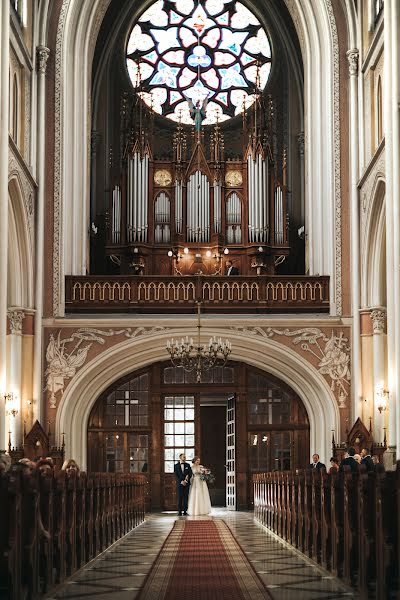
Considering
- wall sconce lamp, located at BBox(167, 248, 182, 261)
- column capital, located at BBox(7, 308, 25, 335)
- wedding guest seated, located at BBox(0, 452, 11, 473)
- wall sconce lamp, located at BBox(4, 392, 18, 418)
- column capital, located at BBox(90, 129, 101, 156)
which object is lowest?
wedding guest seated, located at BBox(0, 452, 11, 473)

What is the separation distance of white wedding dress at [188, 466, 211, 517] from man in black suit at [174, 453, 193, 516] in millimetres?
215

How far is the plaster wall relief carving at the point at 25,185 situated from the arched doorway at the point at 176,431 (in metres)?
4.59

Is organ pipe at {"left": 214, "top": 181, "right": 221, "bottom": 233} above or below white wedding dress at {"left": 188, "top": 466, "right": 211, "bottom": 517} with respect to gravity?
above

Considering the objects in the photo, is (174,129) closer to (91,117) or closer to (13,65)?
(91,117)

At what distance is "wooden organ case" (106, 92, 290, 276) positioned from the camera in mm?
26562

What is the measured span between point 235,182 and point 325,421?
660 centimetres

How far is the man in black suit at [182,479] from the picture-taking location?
24.0 meters

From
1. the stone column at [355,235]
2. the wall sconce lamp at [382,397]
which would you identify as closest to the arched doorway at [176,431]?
the stone column at [355,235]

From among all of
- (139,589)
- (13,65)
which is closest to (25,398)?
(13,65)

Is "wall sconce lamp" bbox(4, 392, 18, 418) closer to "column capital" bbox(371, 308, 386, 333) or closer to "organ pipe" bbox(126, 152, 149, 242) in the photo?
"organ pipe" bbox(126, 152, 149, 242)

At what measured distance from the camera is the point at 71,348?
79.0 feet

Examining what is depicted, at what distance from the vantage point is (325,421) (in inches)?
961

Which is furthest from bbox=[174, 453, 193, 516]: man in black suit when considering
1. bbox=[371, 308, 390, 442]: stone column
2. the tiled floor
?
the tiled floor

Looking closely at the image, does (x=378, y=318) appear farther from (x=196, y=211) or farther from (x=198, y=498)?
(x=196, y=211)
